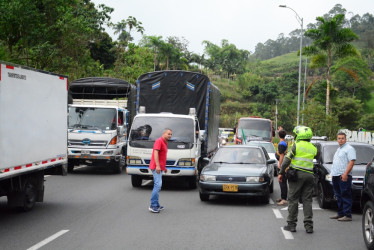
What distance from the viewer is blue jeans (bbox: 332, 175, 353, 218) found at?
950 cm

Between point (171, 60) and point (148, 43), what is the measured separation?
436cm

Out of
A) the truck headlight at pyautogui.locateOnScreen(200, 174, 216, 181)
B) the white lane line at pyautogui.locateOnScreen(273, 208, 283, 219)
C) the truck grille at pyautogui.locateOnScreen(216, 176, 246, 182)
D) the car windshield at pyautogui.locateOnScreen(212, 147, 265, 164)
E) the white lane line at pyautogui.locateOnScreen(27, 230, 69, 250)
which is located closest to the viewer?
the white lane line at pyautogui.locateOnScreen(27, 230, 69, 250)

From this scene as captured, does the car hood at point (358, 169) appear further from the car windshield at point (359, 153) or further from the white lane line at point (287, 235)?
the white lane line at point (287, 235)

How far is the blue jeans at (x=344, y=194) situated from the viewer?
9.50 metres

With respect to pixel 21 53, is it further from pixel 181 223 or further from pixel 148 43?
pixel 148 43

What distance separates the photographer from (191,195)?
1323 cm

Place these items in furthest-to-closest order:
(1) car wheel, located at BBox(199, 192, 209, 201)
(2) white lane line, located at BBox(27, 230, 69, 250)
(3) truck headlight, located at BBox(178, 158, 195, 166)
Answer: (3) truck headlight, located at BBox(178, 158, 195, 166)
(1) car wheel, located at BBox(199, 192, 209, 201)
(2) white lane line, located at BBox(27, 230, 69, 250)

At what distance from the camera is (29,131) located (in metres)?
8.93

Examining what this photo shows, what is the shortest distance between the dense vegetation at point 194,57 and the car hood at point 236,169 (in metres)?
10.8

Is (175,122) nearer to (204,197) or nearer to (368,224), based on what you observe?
(204,197)

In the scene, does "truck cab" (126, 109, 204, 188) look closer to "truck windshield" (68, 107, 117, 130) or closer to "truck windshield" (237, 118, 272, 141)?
"truck windshield" (68, 107, 117, 130)

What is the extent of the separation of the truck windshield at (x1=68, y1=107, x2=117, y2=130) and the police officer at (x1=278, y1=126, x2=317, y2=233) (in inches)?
409

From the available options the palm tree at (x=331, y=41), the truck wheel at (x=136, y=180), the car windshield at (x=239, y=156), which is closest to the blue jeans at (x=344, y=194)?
the car windshield at (x=239, y=156)

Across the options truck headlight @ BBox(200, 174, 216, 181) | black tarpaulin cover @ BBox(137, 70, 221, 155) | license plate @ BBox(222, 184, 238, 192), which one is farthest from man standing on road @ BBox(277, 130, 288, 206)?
black tarpaulin cover @ BBox(137, 70, 221, 155)
